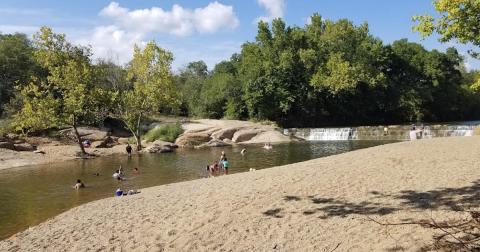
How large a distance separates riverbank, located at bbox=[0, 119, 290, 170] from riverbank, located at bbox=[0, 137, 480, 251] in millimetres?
25989

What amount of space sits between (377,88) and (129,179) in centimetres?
5906

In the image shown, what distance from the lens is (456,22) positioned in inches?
628

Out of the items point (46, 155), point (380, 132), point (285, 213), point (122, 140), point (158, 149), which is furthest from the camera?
point (122, 140)

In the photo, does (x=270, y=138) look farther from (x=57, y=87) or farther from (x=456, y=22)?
(x=456, y=22)

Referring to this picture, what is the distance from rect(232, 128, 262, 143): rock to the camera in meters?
55.3

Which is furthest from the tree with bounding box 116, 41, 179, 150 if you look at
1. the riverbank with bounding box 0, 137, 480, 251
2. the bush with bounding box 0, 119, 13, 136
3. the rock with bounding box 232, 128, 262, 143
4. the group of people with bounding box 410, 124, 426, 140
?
the riverbank with bounding box 0, 137, 480, 251

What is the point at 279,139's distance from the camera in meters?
54.6

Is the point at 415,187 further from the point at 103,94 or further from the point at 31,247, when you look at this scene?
the point at 103,94

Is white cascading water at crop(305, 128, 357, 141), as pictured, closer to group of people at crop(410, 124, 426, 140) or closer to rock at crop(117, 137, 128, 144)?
group of people at crop(410, 124, 426, 140)

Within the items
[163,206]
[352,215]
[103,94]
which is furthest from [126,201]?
[103,94]

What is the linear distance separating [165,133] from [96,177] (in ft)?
79.6

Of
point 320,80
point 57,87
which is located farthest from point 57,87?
point 320,80

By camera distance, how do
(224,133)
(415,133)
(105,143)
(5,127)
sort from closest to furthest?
(415,133) → (5,127) → (105,143) → (224,133)

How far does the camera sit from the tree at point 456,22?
50.3ft
